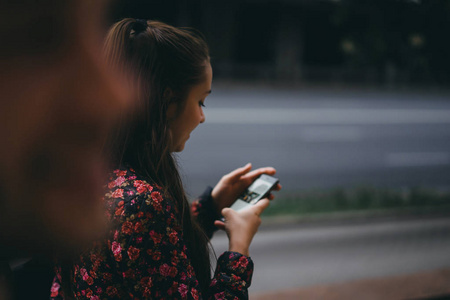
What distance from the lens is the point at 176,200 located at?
1061 mm

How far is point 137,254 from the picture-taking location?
2.94 feet

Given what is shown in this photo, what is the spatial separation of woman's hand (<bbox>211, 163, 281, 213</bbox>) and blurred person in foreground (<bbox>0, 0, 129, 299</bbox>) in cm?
89

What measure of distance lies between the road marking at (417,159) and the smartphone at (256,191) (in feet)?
21.6

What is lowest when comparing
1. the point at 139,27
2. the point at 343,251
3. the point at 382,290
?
the point at 343,251

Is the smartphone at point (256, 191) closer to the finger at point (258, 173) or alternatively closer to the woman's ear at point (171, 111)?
the finger at point (258, 173)

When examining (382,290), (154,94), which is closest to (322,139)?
(382,290)

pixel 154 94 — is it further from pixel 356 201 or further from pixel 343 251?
pixel 356 201

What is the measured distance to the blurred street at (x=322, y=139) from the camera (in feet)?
22.4

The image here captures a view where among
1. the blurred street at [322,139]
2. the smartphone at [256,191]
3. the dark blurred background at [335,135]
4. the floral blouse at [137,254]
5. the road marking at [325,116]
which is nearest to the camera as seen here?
the floral blouse at [137,254]

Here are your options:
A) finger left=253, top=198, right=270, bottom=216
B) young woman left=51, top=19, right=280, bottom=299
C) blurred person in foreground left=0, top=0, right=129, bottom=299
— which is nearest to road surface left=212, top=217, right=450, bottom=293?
finger left=253, top=198, right=270, bottom=216

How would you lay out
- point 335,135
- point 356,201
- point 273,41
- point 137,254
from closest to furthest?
point 137,254, point 356,201, point 335,135, point 273,41

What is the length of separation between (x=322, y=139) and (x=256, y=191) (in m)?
7.80

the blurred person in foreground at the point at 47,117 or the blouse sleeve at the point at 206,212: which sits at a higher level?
the blurred person in foreground at the point at 47,117

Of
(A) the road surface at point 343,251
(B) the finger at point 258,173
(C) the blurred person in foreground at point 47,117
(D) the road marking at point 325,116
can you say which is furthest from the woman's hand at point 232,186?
(D) the road marking at point 325,116
